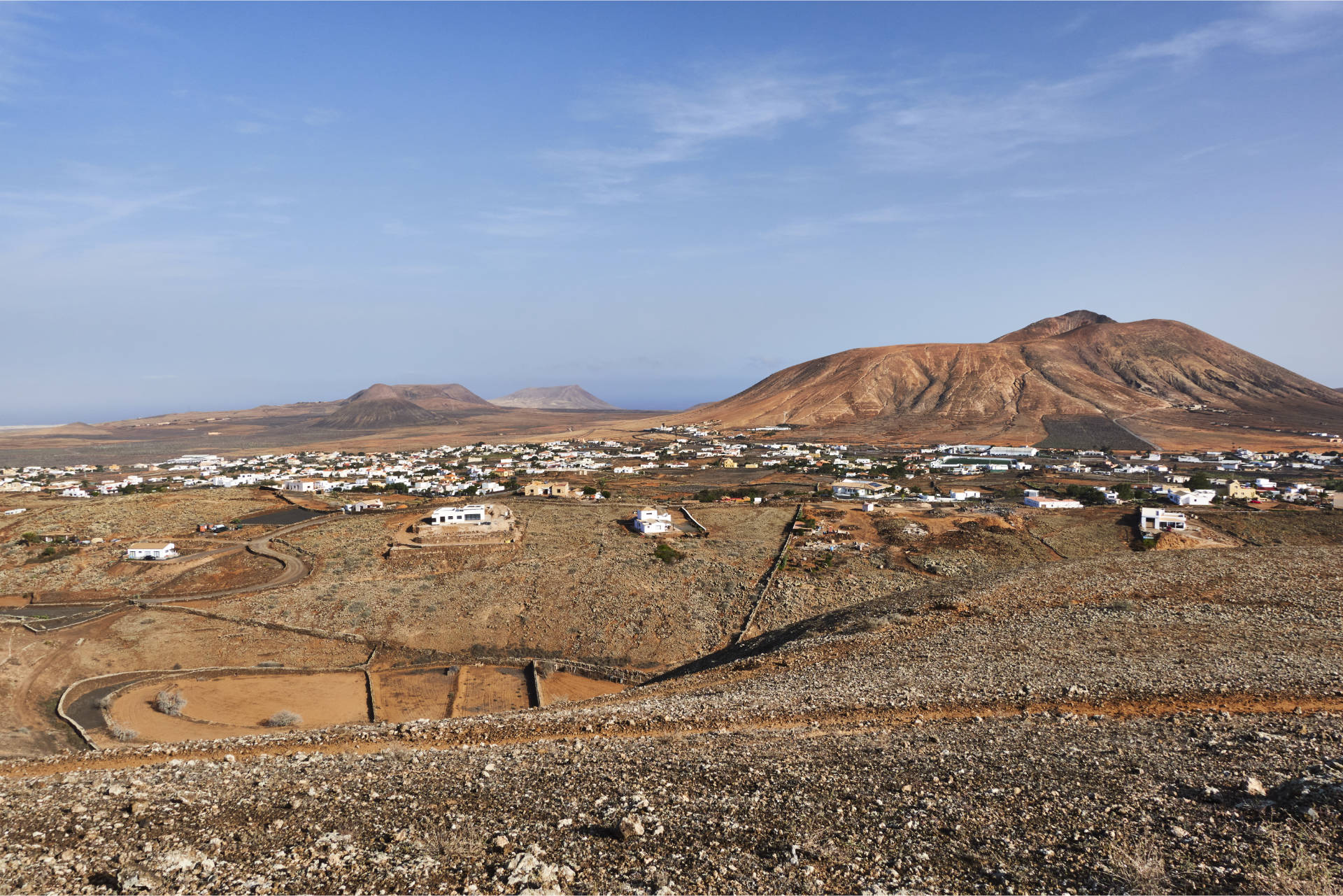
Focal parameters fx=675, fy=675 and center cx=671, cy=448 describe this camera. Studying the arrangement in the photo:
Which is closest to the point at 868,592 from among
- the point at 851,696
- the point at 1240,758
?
the point at 851,696

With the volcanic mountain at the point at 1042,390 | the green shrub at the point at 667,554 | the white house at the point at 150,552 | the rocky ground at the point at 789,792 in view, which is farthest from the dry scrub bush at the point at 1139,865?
the volcanic mountain at the point at 1042,390

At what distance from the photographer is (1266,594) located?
842 inches

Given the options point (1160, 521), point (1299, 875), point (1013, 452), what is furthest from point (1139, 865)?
point (1013, 452)

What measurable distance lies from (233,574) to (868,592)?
32375 mm

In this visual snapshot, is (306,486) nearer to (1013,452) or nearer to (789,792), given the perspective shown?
(789,792)

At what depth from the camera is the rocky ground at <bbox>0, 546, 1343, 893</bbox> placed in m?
7.50

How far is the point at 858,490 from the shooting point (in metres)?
59.4

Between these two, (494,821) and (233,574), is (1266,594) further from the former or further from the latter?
(233,574)

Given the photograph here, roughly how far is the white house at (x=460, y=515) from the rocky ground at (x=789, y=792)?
30.0 m

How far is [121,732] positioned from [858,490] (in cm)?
5147

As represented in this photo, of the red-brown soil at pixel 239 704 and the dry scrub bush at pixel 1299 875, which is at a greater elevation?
the dry scrub bush at pixel 1299 875

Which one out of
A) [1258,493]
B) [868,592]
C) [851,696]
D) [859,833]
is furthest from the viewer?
[1258,493]

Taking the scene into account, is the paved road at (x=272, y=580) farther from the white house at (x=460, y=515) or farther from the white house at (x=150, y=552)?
the white house at (x=460, y=515)

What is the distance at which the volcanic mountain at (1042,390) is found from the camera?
128000mm
